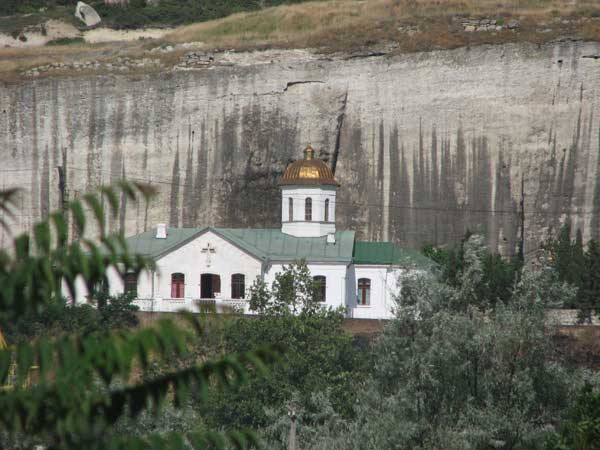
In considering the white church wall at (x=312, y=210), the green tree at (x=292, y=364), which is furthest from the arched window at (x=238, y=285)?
the green tree at (x=292, y=364)

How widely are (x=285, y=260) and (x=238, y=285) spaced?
137 centimetres

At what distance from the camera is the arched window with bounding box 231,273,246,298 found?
38.2 meters

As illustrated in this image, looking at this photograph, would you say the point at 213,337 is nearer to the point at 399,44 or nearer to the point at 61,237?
the point at 399,44

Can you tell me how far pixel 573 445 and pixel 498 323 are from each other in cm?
658

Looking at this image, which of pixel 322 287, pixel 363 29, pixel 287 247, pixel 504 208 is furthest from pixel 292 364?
pixel 363 29

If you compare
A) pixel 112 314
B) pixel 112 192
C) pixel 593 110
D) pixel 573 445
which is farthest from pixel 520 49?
pixel 112 192

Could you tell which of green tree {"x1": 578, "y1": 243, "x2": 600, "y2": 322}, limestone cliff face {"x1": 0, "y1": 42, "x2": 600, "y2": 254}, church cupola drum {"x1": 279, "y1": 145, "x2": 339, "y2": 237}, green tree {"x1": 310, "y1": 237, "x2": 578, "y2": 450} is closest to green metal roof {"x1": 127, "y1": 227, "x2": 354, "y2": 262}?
church cupola drum {"x1": 279, "y1": 145, "x2": 339, "y2": 237}

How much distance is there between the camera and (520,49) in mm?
45750

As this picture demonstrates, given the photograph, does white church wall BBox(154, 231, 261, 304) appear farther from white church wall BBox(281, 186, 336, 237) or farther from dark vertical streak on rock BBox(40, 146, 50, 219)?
dark vertical streak on rock BBox(40, 146, 50, 219)

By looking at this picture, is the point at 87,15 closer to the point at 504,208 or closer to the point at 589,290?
the point at 504,208

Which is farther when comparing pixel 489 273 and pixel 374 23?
pixel 374 23

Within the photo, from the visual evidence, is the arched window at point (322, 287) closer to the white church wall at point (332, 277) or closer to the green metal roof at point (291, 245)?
the white church wall at point (332, 277)

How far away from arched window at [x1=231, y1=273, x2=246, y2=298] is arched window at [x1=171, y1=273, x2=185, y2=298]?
4.37 ft

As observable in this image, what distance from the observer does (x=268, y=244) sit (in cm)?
3950
